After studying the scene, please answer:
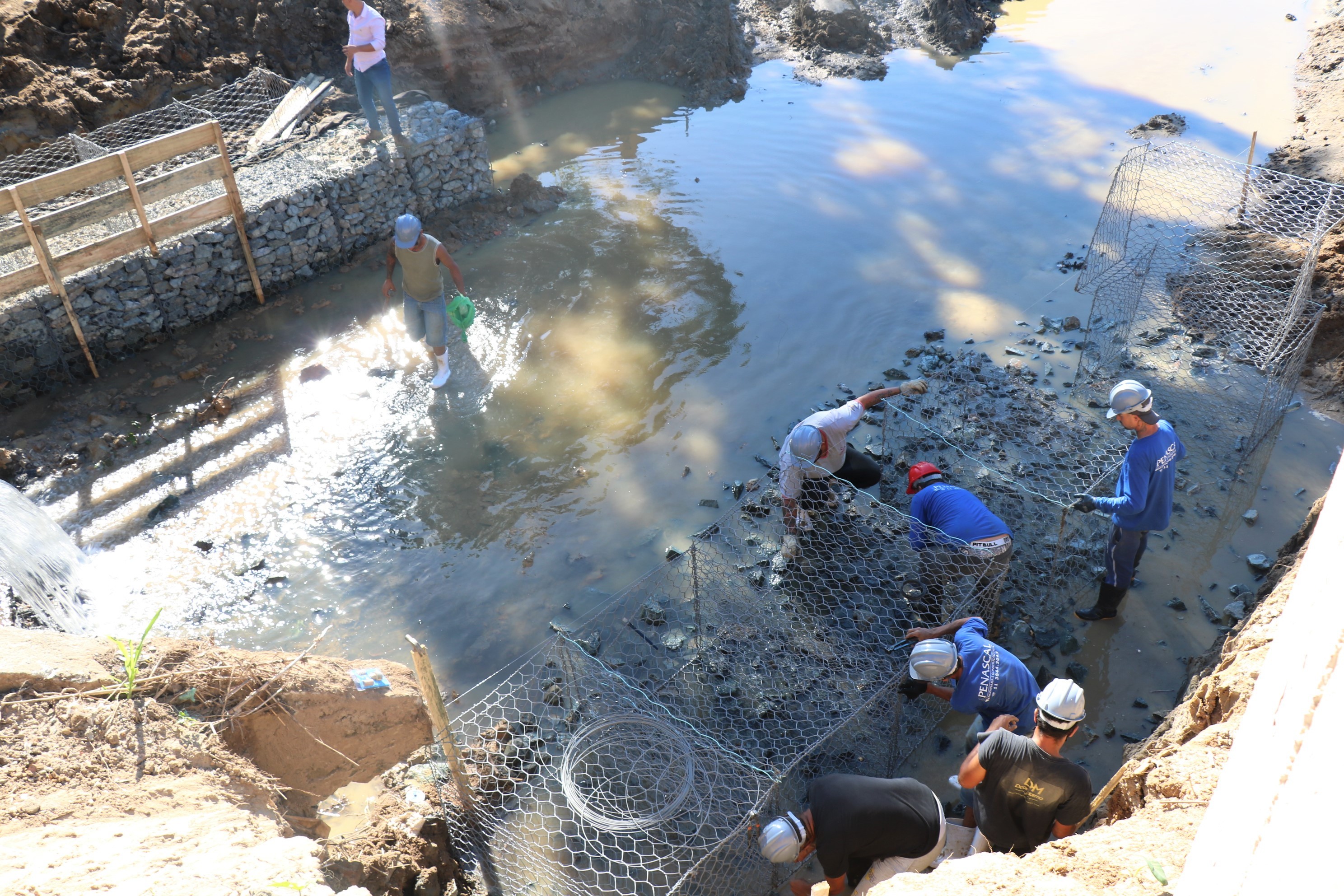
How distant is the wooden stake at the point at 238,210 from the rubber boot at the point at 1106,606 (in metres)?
9.58

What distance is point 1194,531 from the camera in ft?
24.0

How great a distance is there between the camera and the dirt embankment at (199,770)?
3.55 meters

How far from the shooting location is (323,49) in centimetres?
1349

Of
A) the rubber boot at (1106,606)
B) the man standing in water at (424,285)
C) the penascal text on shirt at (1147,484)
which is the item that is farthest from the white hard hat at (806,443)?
the man standing in water at (424,285)

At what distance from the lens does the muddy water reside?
22.9 feet

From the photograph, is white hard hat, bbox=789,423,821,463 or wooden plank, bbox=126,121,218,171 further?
wooden plank, bbox=126,121,218,171

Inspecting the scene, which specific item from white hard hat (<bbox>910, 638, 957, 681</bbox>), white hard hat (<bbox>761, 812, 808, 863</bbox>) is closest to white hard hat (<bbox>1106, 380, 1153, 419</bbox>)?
white hard hat (<bbox>910, 638, 957, 681</bbox>)

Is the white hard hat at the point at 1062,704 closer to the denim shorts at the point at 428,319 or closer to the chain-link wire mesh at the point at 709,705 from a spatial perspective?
the chain-link wire mesh at the point at 709,705

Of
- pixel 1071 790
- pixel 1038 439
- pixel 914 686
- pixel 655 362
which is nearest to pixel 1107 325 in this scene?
pixel 1038 439

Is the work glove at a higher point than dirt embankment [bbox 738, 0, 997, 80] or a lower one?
lower

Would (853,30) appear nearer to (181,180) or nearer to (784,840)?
(181,180)

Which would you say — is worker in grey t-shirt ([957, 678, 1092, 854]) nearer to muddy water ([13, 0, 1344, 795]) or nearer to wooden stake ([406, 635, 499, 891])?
muddy water ([13, 0, 1344, 795])

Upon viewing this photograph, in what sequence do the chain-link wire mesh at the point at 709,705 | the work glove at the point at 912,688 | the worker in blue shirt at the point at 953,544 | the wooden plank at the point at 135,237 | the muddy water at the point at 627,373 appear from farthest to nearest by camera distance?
the wooden plank at the point at 135,237 < the muddy water at the point at 627,373 < the worker in blue shirt at the point at 953,544 < the work glove at the point at 912,688 < the chain-link wire mesh at the point at 709,705

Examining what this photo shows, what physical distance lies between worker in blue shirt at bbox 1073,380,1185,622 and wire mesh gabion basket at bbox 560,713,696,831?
3.30 metres
